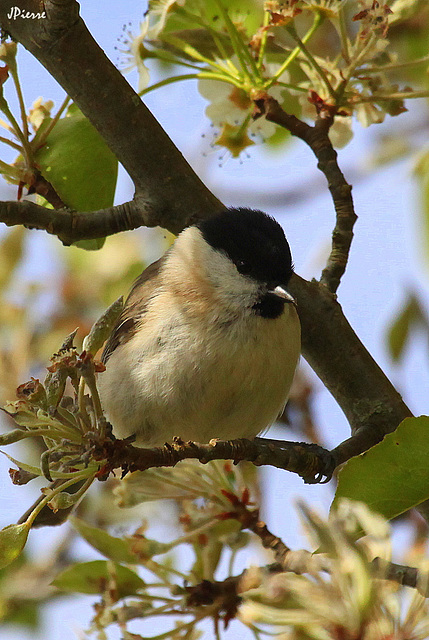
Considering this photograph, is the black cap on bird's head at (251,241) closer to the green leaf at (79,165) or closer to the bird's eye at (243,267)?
the bird's eye at (243,267)

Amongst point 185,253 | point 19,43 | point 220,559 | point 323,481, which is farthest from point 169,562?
point 19,43

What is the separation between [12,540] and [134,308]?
51.0 inches

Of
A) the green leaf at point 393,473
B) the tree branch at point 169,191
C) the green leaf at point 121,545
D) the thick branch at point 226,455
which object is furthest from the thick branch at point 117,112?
the green leaf at point 393,473

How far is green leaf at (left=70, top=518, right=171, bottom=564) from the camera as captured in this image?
1775 mm

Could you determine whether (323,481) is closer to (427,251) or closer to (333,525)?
(427,251)

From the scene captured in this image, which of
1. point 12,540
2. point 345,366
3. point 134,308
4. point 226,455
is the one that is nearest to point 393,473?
point 226,455

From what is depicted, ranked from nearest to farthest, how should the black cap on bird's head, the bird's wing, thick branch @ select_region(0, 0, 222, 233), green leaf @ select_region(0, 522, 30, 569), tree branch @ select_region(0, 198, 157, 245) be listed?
green leaf @ select_region(0, 522, 30, 569), tree branch @ select_region(0, 198, 157, 245), thick branch @ select_region(0, 0, 222, 233), the black cap on bird's head, the bird's wing

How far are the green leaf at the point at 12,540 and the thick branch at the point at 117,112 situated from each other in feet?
3.28

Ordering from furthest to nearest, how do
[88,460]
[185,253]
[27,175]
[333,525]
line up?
[185,253] → [27,175] → [88,460] → [333,525]

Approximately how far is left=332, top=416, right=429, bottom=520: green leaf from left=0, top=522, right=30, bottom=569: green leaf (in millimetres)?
593

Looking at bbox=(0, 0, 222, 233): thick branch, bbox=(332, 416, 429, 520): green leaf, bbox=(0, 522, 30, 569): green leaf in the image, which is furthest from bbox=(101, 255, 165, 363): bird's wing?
bbox=(332, 416, 429, 520): green leaf

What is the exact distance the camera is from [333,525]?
3.19 ft

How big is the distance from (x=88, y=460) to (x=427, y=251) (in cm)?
127

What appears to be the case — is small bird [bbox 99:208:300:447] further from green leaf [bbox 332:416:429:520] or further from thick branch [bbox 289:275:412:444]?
green leaf [bbox 332:416:429:520]
